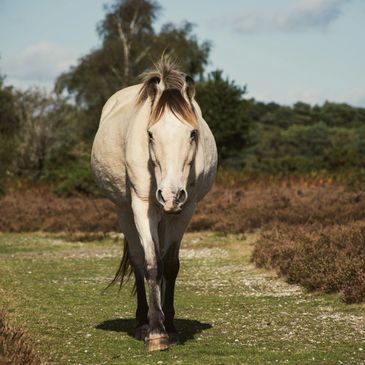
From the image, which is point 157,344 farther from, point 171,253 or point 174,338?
point 171,253

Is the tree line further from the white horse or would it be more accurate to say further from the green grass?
the white horse

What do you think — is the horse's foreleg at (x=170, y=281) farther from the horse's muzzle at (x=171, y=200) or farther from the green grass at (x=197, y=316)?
the horse's muzzle at (x=171, y=200)

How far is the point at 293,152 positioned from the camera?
245 feet

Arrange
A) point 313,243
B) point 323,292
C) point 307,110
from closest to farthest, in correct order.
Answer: point 323,292 < point 313,243 < point 307,110

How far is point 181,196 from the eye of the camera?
6695 mm

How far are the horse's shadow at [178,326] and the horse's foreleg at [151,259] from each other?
27.7 inches

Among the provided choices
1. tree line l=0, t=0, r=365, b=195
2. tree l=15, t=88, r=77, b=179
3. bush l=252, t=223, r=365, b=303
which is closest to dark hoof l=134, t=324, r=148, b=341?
bush l=252, t=223, r=365, b=303

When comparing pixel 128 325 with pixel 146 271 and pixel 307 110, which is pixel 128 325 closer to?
pixel 146 271

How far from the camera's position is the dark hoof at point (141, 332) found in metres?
Result: 8.11

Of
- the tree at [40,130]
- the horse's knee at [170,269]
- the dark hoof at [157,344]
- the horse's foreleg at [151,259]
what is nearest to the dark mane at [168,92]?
the horse's foreleg at [151,259]

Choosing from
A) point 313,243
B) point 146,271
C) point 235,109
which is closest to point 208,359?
point 146,271


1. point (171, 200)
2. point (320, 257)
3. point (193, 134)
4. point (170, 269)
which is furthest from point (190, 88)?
point (320, 257)

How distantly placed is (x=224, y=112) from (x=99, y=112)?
14039 mm

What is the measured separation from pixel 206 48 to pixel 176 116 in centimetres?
5703
